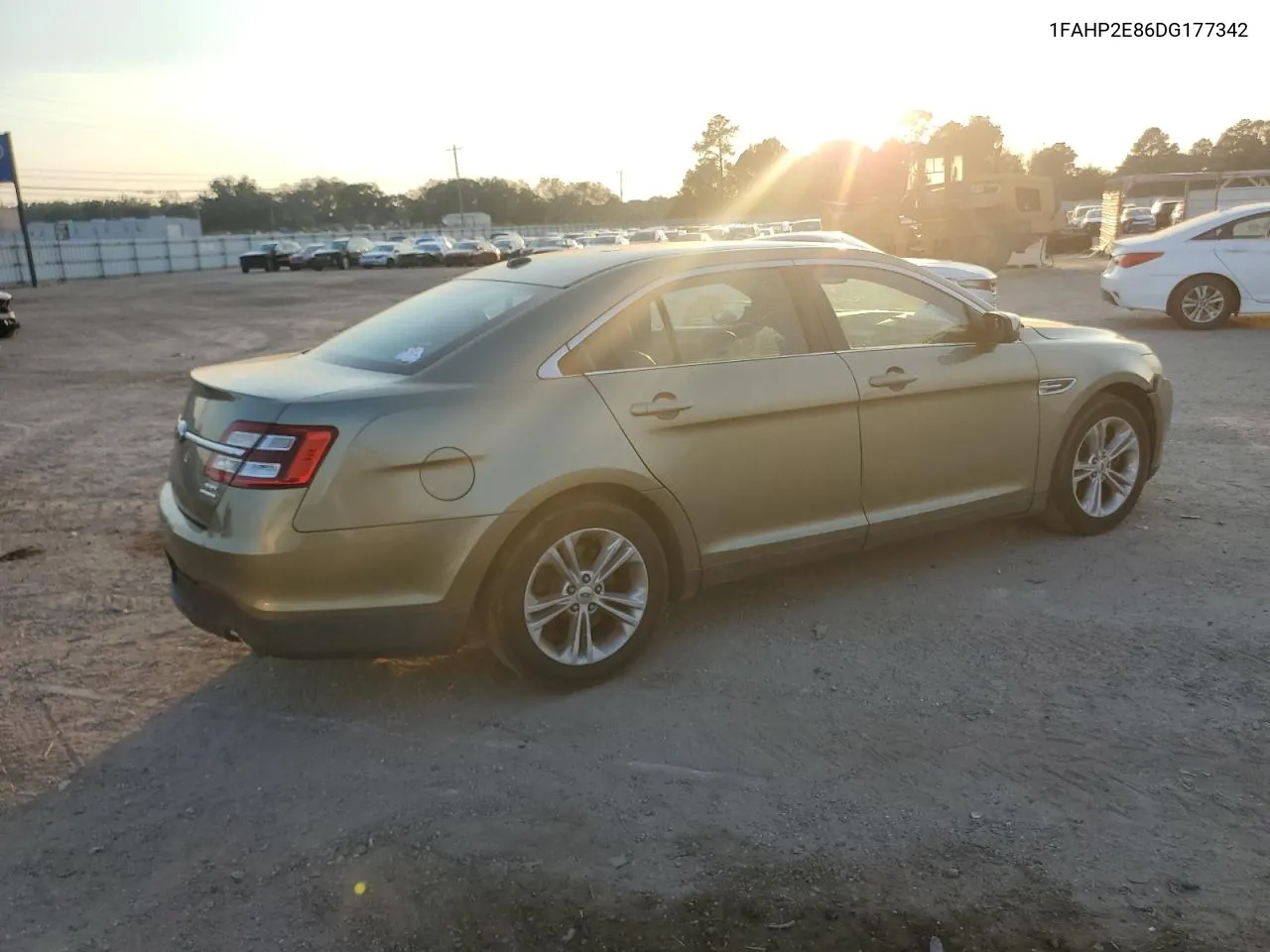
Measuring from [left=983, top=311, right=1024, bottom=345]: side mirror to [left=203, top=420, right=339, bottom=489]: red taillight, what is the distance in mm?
3075

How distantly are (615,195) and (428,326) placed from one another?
14967 cm

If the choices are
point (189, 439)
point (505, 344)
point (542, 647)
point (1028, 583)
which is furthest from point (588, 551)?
point (1028, 583)

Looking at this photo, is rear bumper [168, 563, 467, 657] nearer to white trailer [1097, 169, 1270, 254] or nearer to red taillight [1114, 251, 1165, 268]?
red taillight [1114, 251, 1165, 268]

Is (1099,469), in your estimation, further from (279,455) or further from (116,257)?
(116,257)

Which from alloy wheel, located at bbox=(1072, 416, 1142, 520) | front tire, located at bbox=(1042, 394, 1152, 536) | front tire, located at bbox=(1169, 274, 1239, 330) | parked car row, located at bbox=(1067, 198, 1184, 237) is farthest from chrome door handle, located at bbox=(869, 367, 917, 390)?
parked car row, located at bbox=(1067, 198, 1184, 237)

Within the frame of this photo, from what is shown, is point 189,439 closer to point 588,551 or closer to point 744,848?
point 588,551

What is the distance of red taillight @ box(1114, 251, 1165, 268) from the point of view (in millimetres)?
13586

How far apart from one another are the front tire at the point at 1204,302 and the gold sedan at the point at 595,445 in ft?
32.0

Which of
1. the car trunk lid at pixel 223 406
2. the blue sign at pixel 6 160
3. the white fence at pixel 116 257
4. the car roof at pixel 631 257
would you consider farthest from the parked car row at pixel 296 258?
the car trunk lid at pixel 223 406

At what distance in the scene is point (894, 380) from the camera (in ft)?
15.0

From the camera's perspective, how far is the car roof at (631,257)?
425 cm

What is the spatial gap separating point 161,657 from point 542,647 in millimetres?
1734

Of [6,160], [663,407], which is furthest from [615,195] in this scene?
[663,407]

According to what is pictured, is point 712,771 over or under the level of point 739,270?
under
